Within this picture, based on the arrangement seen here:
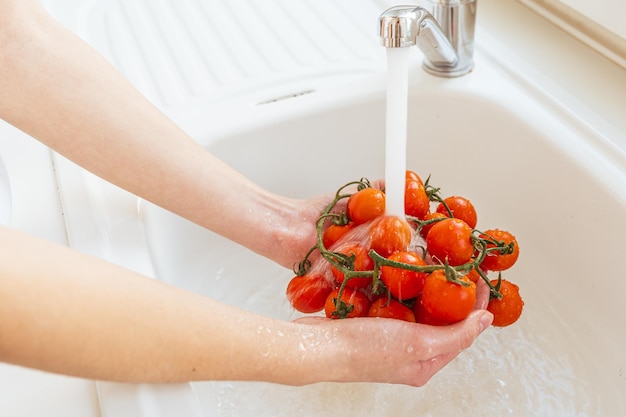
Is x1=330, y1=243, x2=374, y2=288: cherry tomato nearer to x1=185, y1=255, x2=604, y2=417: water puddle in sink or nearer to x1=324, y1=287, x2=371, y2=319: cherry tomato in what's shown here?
x1=324, y1=287, x2=371, y2=319: cherry tomato

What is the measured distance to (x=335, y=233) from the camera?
832 mm

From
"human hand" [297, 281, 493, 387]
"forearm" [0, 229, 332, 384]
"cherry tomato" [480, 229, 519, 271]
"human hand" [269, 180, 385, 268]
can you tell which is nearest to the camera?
"forearm" [0, 229, 332, 384]

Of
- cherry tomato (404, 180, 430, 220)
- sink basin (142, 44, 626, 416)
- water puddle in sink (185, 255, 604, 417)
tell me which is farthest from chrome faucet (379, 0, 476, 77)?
water puddle in sink (185, 255, 604, 417)

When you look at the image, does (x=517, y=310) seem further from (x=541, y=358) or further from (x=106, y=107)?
(x=106, y=107)

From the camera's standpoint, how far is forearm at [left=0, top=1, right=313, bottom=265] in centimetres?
77

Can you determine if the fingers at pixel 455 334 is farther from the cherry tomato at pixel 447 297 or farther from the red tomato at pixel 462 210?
the red tomato at pixel 462 210

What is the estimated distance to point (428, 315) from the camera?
0.71 m

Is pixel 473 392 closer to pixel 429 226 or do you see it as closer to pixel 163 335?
pixel 429 226

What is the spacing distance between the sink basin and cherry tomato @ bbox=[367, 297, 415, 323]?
0.52 feet

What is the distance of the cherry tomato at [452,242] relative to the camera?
719mm

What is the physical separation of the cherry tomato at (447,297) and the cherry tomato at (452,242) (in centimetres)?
5

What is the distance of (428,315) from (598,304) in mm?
293

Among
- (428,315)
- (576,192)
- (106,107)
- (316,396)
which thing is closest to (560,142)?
(576,192)

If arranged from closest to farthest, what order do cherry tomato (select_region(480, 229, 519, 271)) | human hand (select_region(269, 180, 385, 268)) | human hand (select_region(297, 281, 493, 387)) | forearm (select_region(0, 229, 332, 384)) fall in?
forearm (select_region(0, 229, 332, 384)) → human hand (select_region(297, 281, 493, 387)) → cherry tomato (select_region(480, 229, 519, 271)) → human hand (select_region(269, 180, 385, 268))
